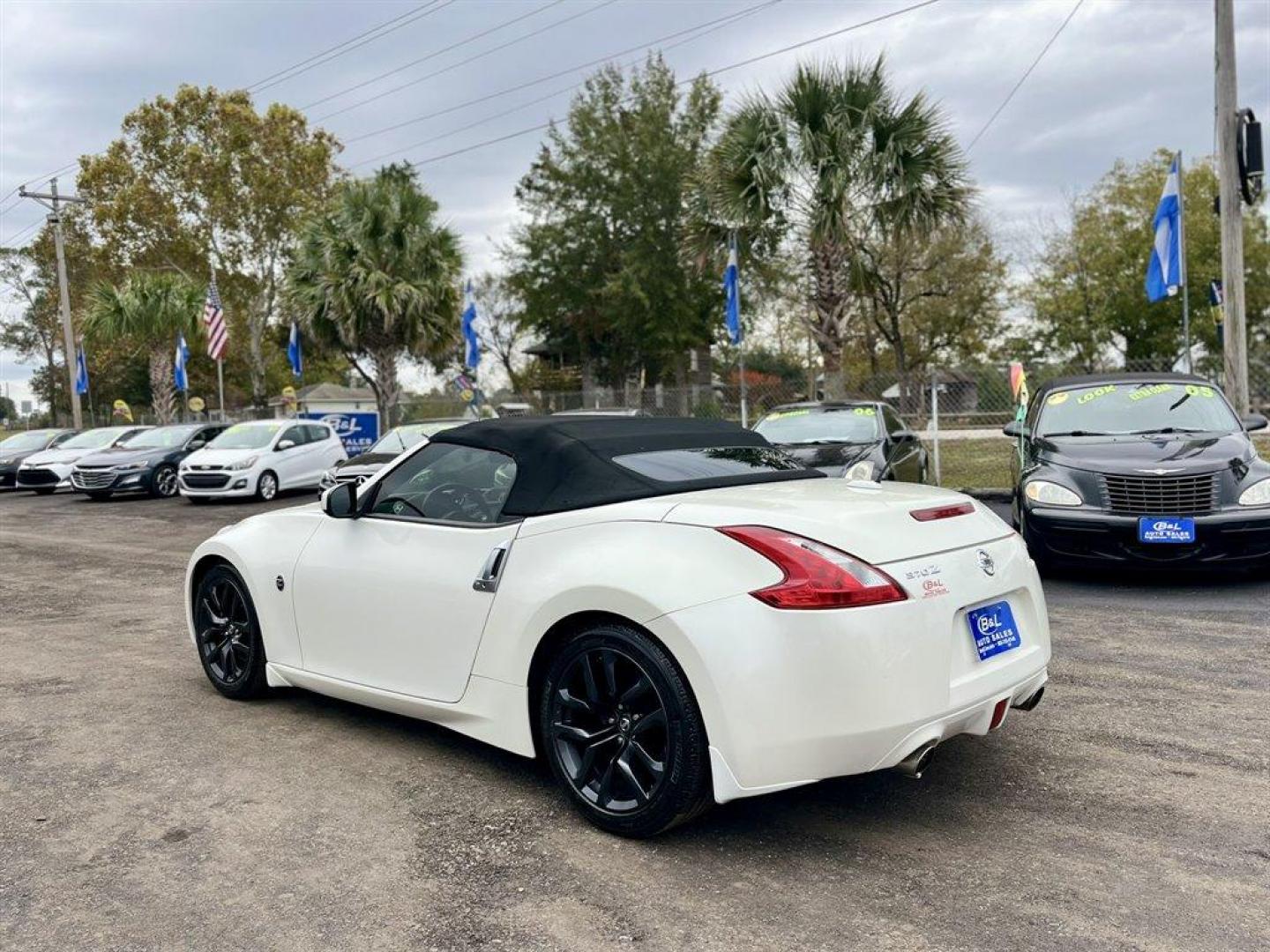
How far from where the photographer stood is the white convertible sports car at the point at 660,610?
3041mm

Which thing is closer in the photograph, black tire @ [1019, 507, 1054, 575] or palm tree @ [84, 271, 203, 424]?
black tire @ [1019, 507, 1054, 575]

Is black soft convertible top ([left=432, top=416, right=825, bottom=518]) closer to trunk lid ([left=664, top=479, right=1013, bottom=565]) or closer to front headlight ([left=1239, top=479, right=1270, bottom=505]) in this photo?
trunk lid ([left=664, top=479, right=1013, bottom=565])

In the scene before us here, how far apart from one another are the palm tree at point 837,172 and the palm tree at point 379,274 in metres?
10.6

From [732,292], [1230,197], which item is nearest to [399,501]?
[1230,197]

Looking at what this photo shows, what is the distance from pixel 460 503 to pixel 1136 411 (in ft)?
21.5

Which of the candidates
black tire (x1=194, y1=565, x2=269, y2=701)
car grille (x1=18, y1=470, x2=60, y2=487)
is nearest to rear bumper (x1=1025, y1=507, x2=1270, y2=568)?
black tire (x1=194, y1=565, x2=269, y2=701)

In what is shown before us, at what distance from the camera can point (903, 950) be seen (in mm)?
2633

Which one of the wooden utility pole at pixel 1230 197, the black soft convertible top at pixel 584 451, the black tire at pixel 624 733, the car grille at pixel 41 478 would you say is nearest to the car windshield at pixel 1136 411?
the wooden utility pole at pixel 1230 197

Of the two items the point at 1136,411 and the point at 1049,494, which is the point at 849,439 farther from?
the point at 1049,494

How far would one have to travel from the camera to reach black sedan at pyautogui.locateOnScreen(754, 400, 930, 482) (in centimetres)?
1018

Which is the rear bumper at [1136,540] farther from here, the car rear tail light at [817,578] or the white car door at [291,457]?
the white car door at [291,457]

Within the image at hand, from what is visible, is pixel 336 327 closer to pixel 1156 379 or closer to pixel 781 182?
pixel 781 182

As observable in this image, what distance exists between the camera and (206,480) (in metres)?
18.4

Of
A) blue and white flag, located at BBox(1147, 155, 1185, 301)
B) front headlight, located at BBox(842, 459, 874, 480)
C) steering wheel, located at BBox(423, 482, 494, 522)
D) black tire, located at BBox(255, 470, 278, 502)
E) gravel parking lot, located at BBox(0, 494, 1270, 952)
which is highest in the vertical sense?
blue and white flag, located at BBox(1147, 155, 1185, 301)
